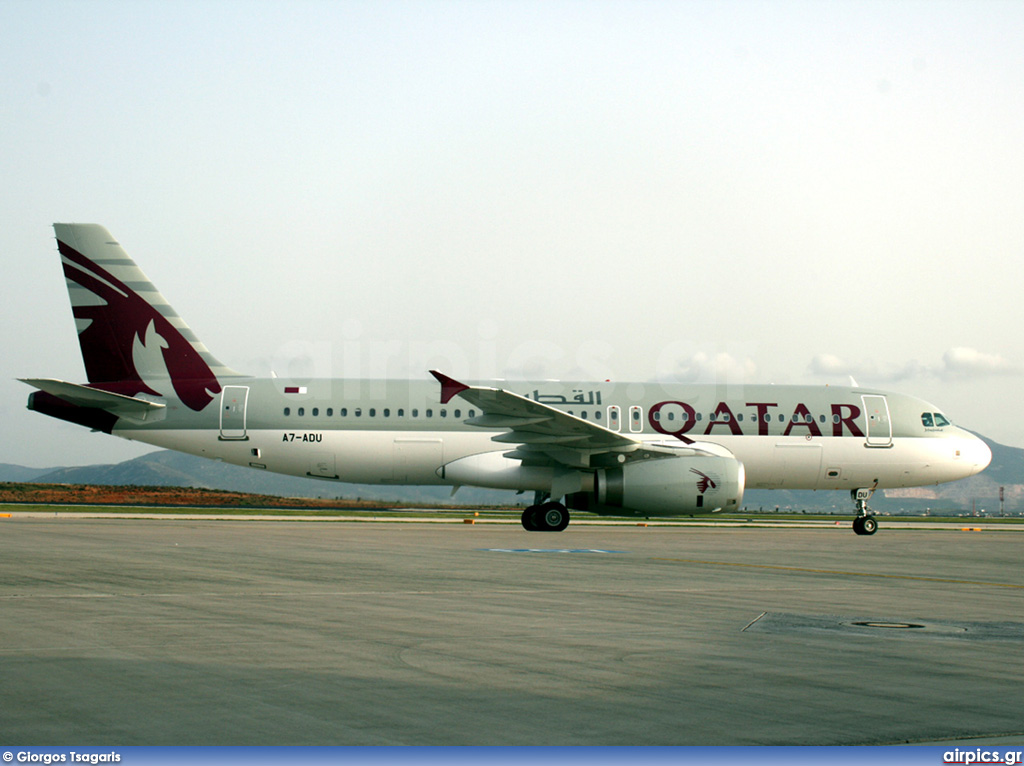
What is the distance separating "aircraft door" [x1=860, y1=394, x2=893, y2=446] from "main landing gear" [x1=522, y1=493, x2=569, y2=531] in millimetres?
9811

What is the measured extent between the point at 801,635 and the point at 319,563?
8.71m

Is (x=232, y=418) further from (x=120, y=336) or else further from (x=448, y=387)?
(x=448, y=387)

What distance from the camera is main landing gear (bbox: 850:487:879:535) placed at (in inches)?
1173

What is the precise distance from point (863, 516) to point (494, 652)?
2503 cm

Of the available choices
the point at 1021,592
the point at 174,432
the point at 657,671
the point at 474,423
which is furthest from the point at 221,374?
the point at 657,671

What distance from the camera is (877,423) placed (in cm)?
3045

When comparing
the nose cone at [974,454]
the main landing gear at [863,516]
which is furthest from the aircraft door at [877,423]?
the nose cone at [974,454]

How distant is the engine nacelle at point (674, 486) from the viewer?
83.9 ft

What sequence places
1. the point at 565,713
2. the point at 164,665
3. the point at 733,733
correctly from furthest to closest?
the point at 164,665, the point at 565,713, the point at 733,733

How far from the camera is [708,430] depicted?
95.7 feet

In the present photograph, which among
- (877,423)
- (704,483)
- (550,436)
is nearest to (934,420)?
(877,423)

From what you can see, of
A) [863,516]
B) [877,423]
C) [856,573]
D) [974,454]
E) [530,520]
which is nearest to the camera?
[856,573]

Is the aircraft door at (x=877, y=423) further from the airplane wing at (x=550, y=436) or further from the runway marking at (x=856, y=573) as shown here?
the runway marking at (x=856, y=573)

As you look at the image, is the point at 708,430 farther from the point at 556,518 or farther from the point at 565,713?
the point at 565,713
